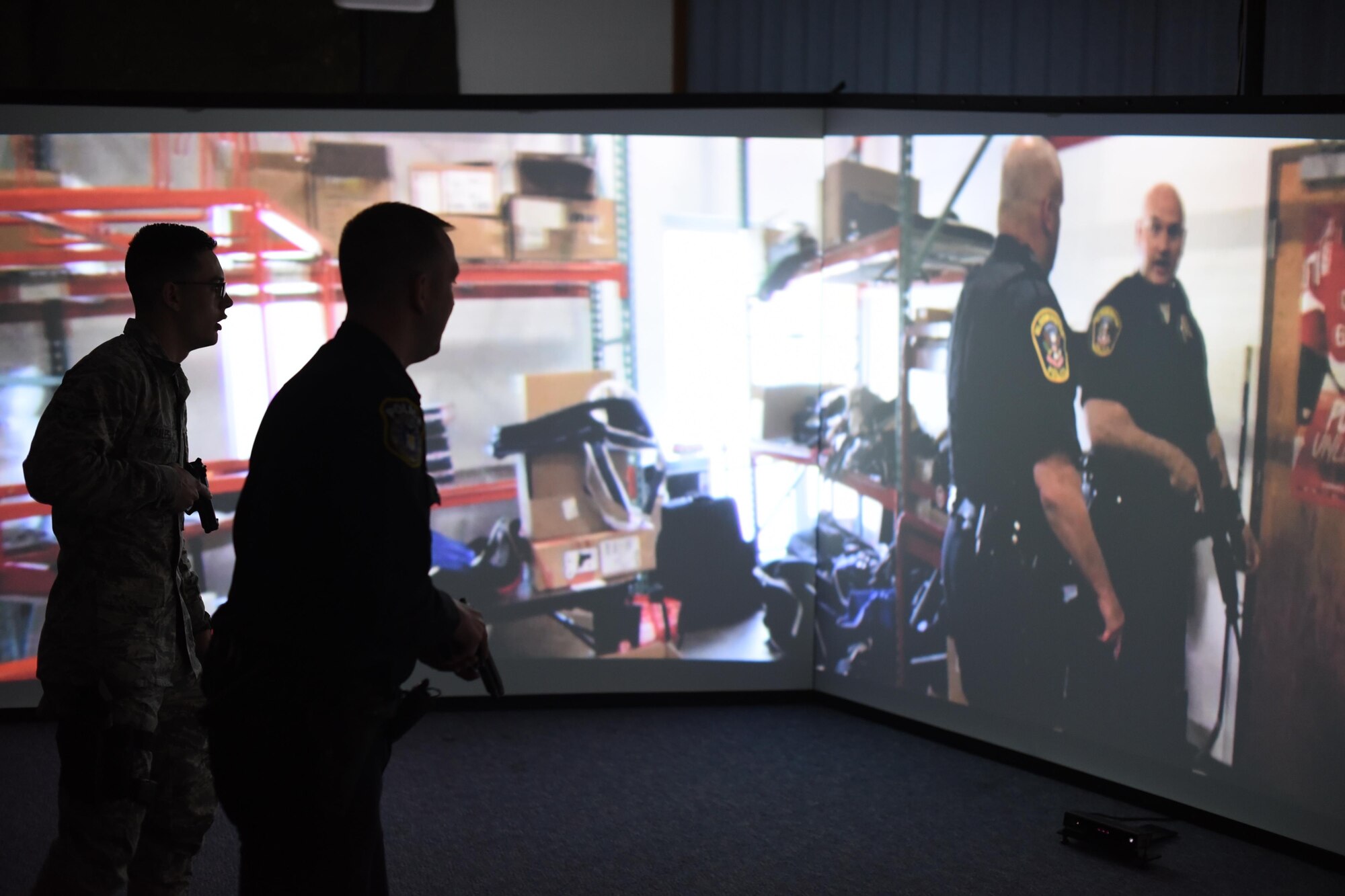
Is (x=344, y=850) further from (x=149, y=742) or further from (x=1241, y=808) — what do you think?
(x=1241, y=808)

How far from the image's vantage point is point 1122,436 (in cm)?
291

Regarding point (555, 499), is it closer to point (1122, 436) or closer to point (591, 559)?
point (591, 559)

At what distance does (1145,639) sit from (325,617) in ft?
7.66

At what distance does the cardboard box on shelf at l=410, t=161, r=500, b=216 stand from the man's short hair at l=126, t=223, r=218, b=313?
5.90ft

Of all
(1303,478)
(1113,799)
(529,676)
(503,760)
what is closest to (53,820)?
(503,760)

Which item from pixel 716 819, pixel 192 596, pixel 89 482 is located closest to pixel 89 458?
pixel 89 482

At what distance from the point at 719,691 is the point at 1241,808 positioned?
1.70 metres

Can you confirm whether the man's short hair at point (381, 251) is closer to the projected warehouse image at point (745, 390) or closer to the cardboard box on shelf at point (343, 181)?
the projected warehouse image at point (745, 390)

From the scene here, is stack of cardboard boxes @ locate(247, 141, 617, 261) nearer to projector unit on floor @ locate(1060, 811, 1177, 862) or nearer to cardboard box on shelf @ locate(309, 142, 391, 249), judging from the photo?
cardboard box on shelf @ locate(309, 142, 391, 249)

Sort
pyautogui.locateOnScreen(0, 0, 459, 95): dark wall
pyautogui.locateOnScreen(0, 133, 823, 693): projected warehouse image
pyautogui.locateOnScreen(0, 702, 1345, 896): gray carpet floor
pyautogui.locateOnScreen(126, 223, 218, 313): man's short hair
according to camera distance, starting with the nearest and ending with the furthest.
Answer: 1. pyautogui.locateOnScreen(126, 223, 218, 313): man's short hair
2. pyautogui.locateOnScreen(0, 702, 1345, 896): gray carpet floor
3. pyautogui.locateOnScreen(0, 133, 823, 693): projected warehouse image
4. pyautogui.locateOnScreen(0, 0, 459, 95): dark wall

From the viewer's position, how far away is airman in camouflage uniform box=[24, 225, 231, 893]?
174cm

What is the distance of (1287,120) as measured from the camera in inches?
102

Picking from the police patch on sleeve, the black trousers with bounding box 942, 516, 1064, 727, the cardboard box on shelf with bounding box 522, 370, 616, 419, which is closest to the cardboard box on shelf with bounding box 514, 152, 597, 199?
the cardboard box on shelf with bounding box 522, 370, 616, 419

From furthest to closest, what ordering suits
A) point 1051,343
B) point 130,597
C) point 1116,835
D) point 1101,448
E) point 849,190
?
point 849,190 → point 1051,343 → point 1101,448 → point 1116,835 → point 130,597
